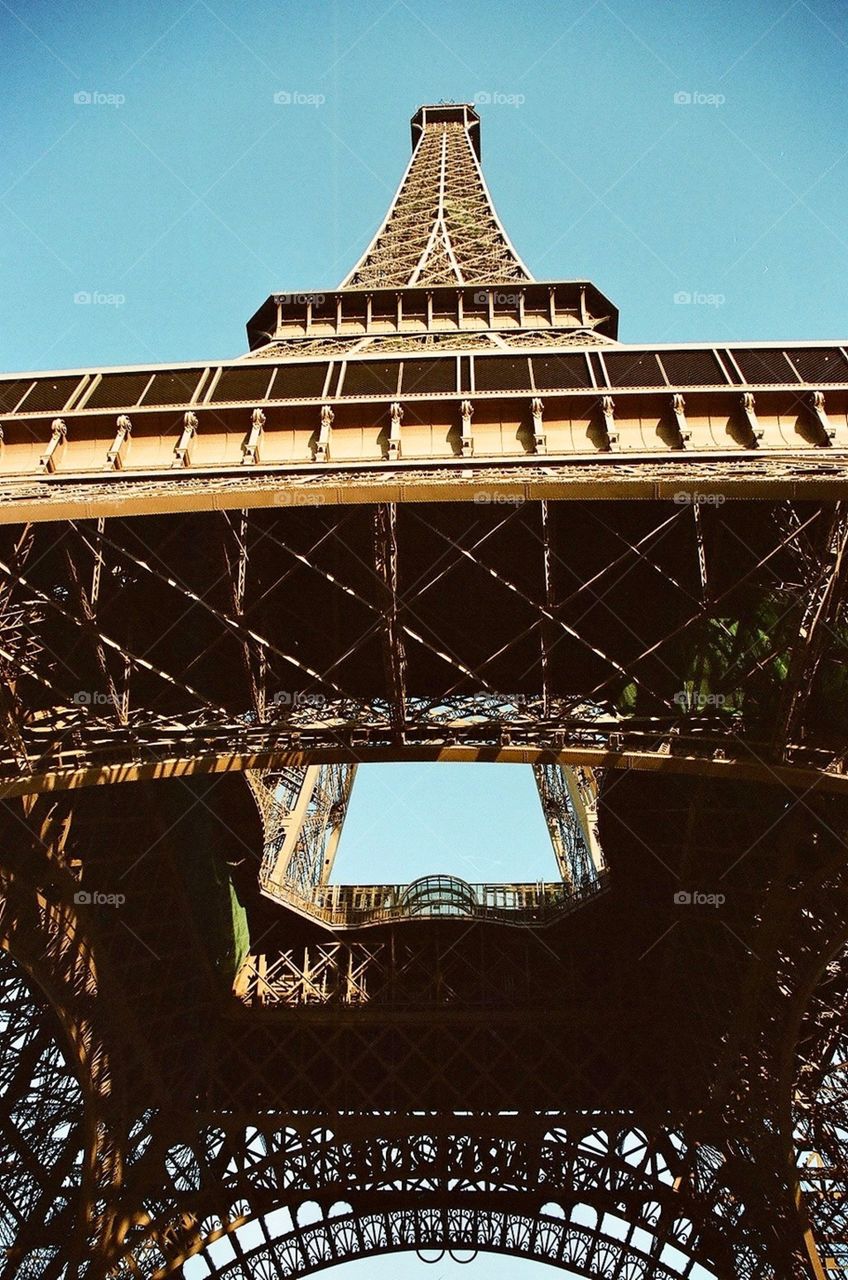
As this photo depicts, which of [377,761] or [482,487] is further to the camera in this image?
[377,761]

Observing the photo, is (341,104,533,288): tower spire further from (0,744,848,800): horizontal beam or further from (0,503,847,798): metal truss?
(0,744,848,800): horizontal beam

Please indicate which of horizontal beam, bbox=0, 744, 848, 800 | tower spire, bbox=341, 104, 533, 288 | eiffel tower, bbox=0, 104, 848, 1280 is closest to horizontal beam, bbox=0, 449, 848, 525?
eiffel tower, bbox=0, 104, 848, 1280

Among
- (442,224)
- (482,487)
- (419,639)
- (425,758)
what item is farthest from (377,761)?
(442,224)

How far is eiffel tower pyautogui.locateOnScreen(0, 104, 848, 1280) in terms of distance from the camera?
1606 cm

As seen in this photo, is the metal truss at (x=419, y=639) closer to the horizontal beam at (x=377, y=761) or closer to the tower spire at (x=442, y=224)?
the horizontal beam at (x=377, y=761)

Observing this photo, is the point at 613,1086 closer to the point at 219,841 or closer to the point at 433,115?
the point at 219,841

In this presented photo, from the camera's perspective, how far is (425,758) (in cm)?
1636

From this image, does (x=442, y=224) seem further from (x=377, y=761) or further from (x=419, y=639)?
(x=377, y=761)

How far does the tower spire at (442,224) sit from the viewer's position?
1599 inches

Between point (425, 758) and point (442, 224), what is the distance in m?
37.2

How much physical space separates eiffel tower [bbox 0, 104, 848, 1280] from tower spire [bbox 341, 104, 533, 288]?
693 cm

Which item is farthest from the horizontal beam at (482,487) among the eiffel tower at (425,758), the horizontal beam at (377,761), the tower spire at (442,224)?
the tower spire at (442,224)

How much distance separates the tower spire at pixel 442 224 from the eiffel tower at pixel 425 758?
6.93 m

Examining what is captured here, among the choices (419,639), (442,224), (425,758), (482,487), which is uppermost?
(442,224)
